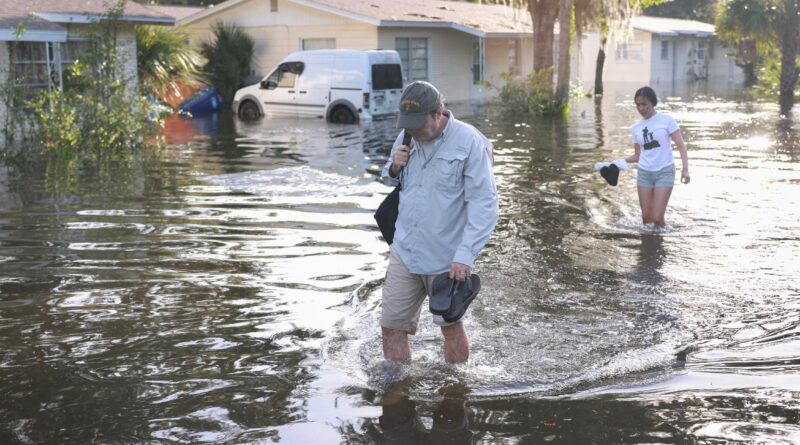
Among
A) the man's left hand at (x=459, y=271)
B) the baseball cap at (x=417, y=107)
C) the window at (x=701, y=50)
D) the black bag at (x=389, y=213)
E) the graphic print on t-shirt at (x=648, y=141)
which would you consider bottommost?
the man's left hand at (x=459, y=271)

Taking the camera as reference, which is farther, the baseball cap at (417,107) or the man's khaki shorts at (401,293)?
the man's khaki shorts at (401,293)

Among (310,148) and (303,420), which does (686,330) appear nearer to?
(303,420)

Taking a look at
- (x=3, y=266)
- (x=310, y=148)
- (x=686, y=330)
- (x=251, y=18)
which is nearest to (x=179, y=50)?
(x=310, y=148)

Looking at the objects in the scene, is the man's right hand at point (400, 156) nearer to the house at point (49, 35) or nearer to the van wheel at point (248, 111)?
the house at point (49, 35)

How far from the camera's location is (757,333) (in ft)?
23.2

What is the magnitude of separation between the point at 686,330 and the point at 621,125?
1956 centimetres

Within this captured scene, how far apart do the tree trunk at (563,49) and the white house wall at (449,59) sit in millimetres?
6409

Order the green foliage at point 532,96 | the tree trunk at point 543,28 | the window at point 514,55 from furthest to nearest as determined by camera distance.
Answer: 1. the window at point 514,55
2. the tree trunk at point 543,28
3. the green foliage at point 532,96

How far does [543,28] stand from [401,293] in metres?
26.9

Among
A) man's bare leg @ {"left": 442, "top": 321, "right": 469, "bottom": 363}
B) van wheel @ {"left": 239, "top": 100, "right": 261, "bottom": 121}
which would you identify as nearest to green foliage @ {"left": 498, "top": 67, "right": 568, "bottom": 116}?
van wheel @ {"left": 239, "top": 100, "right": 261, "bottom": 121}

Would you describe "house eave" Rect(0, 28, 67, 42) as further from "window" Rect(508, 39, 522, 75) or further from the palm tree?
the palm tree

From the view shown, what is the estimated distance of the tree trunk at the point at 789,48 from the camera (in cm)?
3938

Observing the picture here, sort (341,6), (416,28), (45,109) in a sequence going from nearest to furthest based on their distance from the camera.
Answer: (45,109) → (341,6) → (416,28)

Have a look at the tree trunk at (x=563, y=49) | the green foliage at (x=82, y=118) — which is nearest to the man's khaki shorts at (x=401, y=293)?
the green foliage at (x=82, y=118)
